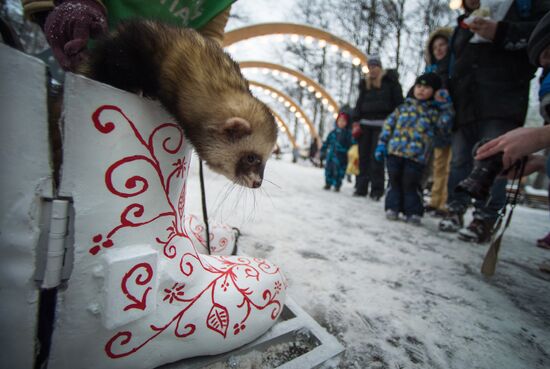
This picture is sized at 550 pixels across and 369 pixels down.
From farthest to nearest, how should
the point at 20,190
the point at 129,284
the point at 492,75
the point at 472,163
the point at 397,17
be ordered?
1. the point at 397,17
2. the point at 472,163
3. the point at 492,75
4. the point at 129,284
5. the point at 20,190

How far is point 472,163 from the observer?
2133 mm

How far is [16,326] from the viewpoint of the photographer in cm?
36

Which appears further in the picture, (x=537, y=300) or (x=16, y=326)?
(x=537, y=300)

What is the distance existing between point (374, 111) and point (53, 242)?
367 centimetres

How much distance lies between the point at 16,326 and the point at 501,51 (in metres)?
2.69

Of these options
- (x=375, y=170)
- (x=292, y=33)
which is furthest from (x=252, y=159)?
(x=292, y=33)

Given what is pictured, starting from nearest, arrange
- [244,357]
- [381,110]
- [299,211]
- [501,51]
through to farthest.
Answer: [244,357]
[501,51]
[299,211]
[381,110]

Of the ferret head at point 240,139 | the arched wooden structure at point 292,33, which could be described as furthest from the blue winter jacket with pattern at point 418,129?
the arched wooden structure at point 292,33

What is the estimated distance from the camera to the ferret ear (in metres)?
0.58

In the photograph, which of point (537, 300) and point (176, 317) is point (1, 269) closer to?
point (176, 317)

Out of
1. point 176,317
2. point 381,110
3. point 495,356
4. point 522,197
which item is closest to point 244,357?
point 176,317

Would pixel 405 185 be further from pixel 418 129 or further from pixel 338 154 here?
pixel 338 154

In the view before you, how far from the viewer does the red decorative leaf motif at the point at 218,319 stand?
1.89 feet

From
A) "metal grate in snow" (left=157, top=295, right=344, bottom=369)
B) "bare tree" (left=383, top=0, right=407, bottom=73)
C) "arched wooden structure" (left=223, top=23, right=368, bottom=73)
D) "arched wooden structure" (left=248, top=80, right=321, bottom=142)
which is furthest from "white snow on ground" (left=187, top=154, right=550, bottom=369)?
"arched wooden structure" (left=248, top=80, right=321, bottom=142)
